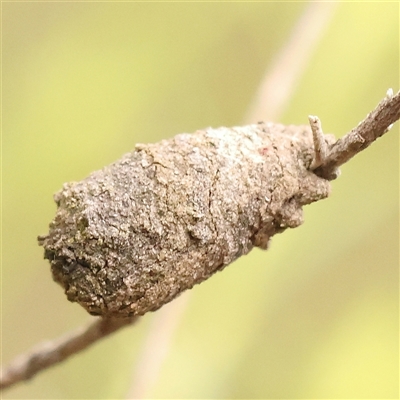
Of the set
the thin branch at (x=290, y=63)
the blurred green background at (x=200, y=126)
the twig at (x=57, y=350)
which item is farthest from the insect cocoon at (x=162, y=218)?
the blurred green background at (x=200, y=126)

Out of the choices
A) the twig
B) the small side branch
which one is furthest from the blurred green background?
the small side branch

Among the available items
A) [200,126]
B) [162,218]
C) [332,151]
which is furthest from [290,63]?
[162,218]

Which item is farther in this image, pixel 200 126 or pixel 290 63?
pixel 200 126

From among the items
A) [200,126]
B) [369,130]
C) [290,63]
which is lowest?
[369,130]

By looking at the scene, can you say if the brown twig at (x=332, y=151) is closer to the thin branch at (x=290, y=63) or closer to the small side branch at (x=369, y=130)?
the small side branch at (x=369, y=130)

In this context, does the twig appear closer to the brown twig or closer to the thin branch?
the brown twig

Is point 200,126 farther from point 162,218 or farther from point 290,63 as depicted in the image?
point 162,218

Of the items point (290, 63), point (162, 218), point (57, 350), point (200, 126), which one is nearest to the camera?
point (162, 218)
